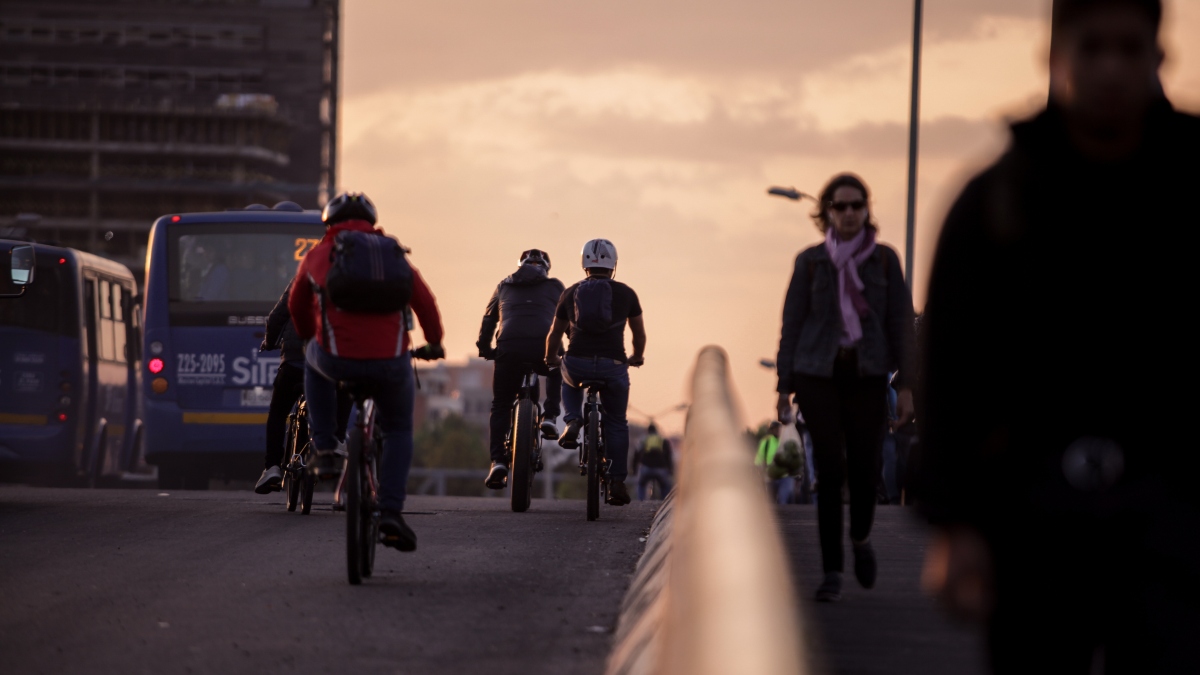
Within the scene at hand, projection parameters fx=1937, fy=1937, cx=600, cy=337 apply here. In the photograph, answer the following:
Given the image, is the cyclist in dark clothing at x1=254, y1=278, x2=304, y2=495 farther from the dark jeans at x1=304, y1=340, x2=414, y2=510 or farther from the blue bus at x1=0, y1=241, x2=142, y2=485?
the blue bus at x1=0, y1=241, x2=142, y2=485

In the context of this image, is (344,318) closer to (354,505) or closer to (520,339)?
(354,505)

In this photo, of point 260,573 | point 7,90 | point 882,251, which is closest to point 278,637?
point 260,573

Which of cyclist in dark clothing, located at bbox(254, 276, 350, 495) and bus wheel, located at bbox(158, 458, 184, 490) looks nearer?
cyclist in dark clothing, located at bbox(254, 276, 350, 495)

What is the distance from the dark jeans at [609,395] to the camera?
13844 mm

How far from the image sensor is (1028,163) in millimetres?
3393

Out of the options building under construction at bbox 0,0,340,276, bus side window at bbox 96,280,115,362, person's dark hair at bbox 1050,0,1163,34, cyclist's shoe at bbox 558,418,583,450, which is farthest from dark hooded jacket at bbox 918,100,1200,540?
building under construction at bbox 0,0,340,276

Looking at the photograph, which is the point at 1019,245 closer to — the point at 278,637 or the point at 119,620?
the point at 278,637

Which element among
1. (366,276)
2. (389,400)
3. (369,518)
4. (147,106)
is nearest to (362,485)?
(369,518)

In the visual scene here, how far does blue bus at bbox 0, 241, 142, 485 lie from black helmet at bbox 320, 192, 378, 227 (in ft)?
53.3

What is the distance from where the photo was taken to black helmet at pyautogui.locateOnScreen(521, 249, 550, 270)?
1477cm

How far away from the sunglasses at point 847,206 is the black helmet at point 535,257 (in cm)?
653

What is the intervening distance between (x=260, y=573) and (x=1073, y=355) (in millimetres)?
6727

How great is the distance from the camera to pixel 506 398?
14.8 metres

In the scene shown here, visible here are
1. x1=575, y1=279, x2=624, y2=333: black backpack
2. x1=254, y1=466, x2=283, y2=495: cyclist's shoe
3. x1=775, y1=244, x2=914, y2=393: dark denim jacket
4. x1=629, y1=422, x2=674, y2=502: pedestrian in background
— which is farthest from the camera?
x1=629, y1=422, x2=674, y2=502: pedestrian in background
